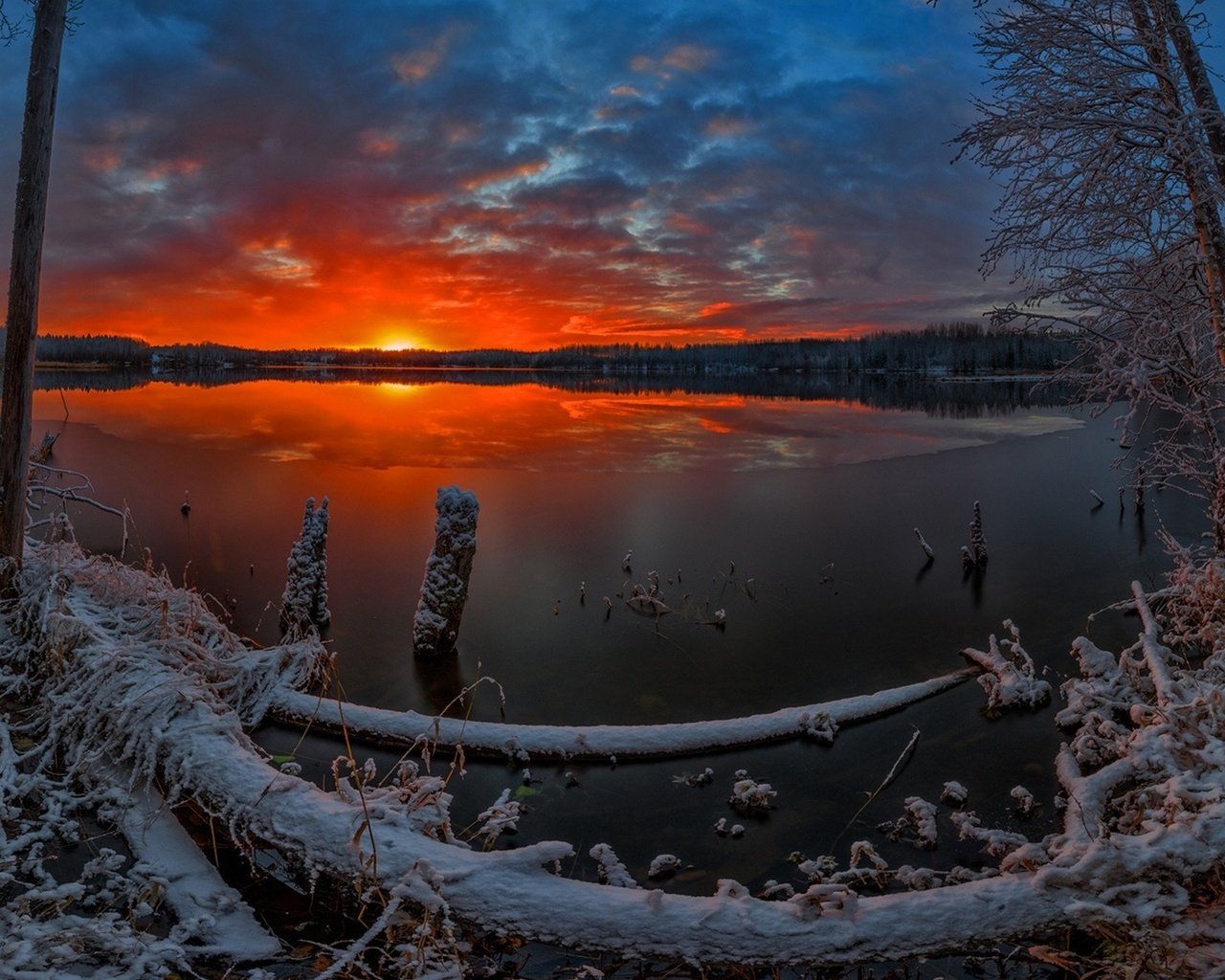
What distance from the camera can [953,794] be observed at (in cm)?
724

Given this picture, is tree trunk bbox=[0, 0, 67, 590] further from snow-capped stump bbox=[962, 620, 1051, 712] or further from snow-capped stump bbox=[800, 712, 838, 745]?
snow-capped stump bbox=[962, 620, 1051, 712]

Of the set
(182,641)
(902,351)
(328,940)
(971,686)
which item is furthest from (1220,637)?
(902,351)

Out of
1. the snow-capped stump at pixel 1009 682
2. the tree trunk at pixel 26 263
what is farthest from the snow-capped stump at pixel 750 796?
the tree trunk at pixel 26 263

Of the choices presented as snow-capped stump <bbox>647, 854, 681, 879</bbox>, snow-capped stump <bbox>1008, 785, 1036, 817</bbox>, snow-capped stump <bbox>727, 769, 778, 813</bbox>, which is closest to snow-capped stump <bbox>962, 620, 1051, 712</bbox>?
snow-capped stump <bbox>1008, 785, 1036, 817</bbox>

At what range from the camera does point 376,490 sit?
76.6ft

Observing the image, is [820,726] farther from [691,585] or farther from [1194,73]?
[1194,73]

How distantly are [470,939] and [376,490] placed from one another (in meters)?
20.0

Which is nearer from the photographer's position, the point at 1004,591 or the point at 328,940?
the point at 328,940

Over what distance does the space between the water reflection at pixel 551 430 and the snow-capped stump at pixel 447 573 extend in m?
16.5

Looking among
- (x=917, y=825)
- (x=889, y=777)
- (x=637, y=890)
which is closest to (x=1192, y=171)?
(x=889, y=777)

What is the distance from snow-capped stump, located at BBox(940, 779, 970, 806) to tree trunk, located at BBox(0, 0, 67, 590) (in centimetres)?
1044

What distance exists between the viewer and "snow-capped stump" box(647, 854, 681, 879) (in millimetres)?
6008

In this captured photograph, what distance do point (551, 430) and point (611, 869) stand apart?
36.4 m

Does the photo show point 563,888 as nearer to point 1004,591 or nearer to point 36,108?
point 36,108
